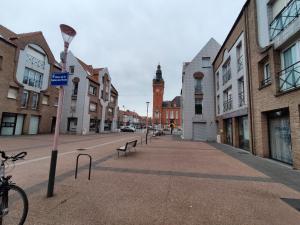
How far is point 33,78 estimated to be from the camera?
23766 millimetres

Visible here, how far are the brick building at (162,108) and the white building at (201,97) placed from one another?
38649 mm

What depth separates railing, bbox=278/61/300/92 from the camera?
26.1 feet

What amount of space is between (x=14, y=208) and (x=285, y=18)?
13.2 metres

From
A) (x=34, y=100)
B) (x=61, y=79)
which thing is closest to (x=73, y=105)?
(x=34, y=100)

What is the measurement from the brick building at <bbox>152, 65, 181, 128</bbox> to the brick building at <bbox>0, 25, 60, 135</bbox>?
4211 cm

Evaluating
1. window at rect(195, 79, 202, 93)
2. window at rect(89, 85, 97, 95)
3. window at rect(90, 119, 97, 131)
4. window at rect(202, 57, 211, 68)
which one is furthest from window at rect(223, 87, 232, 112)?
window at rect(90, 119, 97, 131)

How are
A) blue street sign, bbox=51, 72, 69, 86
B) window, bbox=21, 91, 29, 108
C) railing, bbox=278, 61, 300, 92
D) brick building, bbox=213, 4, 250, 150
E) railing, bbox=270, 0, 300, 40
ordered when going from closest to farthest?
blue street sign, bbox=51, 72, 69, 86 < railing, bbox=278, 61, 300, 92 < railing, bbox=270, 0, 300, 40 < brick building, bbox=213, 4, 250, 150 < window, bbox=21, 91, 29, 108

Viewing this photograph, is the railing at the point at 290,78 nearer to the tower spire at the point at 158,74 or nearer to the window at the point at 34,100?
the window at the point at 34,100

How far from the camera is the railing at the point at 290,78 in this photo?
7.95 metres

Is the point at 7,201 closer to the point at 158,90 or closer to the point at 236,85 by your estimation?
the point at 236,85

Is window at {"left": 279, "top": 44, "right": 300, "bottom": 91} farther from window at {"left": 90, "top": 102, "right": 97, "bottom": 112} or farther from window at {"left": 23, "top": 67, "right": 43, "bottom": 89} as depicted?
window at {"left": 90, "top": 102, "right": 97, "bottom": 112}

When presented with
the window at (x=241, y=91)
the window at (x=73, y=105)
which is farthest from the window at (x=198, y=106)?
the window at (x=73, y=105)

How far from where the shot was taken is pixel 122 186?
5.22 m

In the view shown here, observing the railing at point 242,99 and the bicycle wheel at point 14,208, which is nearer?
the bicycle wheel at point 14,208
